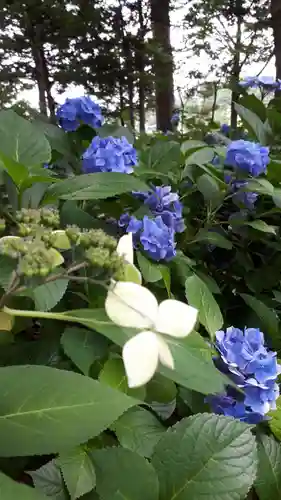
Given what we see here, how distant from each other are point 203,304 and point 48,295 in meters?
0.18

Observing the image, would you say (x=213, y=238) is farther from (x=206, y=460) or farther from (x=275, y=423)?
(x=206, y=460)

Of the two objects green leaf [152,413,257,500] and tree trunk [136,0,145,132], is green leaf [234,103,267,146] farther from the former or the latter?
tree trunk [136,0,145,132]

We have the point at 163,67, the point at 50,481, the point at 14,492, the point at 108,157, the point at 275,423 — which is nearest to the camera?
the point at 14,492

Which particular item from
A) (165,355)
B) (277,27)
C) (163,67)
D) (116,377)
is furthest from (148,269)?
(277,27)

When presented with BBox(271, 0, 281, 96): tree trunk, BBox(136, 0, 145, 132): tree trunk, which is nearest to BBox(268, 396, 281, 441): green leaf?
BBox(136, 0, 145, 132): tree trunk

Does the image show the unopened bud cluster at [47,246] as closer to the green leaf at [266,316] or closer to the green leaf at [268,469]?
the green leaf at [268,469]

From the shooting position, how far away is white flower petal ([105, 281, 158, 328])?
0.32 m

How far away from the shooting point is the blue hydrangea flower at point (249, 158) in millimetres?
761

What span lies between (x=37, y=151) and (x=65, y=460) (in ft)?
1.05

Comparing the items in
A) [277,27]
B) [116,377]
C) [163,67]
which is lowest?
[116,377]

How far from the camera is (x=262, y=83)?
1.29 meters

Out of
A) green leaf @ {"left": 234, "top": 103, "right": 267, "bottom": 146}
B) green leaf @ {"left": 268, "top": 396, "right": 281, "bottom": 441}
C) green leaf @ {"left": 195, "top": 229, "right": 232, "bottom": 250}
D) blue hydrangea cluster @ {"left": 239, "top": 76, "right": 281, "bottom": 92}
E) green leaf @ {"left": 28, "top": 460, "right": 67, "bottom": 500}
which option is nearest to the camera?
green leaf @ {"left": 28, "top": 460, "right": 67, "bottom": 500}

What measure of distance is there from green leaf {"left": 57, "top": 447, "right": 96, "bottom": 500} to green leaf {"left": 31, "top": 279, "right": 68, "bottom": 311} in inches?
4.6

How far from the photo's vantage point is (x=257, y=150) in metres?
0.76
